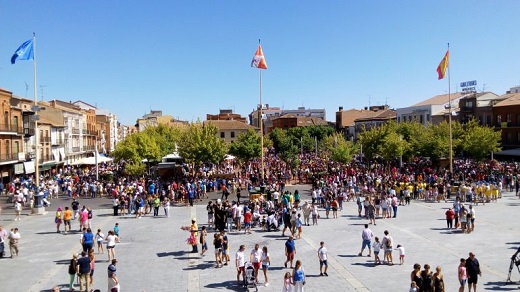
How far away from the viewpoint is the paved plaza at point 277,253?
15.0 metres

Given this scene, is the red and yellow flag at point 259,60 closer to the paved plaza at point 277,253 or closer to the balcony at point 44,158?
the paved plaza at point 277,253

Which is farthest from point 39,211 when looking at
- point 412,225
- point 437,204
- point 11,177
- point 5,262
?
point 437,204

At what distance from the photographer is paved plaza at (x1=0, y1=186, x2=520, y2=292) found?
15.0 metres

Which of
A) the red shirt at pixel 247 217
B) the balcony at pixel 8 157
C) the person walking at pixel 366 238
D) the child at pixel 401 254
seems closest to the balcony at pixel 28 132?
the balcony at pixel 8 157

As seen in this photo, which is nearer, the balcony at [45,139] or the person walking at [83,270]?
the person walking at [83,270]

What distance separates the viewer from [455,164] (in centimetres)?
4844

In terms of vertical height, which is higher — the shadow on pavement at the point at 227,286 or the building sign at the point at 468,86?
the building sign at the point at 468,86

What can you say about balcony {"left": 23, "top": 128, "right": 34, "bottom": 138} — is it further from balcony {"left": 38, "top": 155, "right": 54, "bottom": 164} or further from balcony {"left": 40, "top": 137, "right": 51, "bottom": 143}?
balcony {"left": 40, "top": 137, "right": 51, "bottom": 143}

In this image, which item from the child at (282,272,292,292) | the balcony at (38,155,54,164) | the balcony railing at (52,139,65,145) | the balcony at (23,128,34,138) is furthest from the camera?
the balcony railing at (52,139,65,145)

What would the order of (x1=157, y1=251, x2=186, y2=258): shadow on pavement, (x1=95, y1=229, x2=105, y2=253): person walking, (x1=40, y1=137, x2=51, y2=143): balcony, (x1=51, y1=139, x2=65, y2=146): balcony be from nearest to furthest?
(x1=157, y1=251, x2=186, y2=258): shadow on pavement < (x1=95, y1=229, x2=105, y2=253): person walking < (x1=40, y1=137, x2=51, y2=143): balcony < (x1=51, y1=139, x2=65, y2=146): balcony

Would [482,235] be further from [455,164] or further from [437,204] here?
[455,164]

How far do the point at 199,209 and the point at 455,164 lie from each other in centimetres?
3041

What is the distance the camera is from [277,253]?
18609 mm

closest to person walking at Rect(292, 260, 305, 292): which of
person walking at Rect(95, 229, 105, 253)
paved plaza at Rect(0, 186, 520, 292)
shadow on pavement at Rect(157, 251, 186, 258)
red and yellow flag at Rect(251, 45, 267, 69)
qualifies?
paved plaza at Rect(0, 186, 520, 292)
